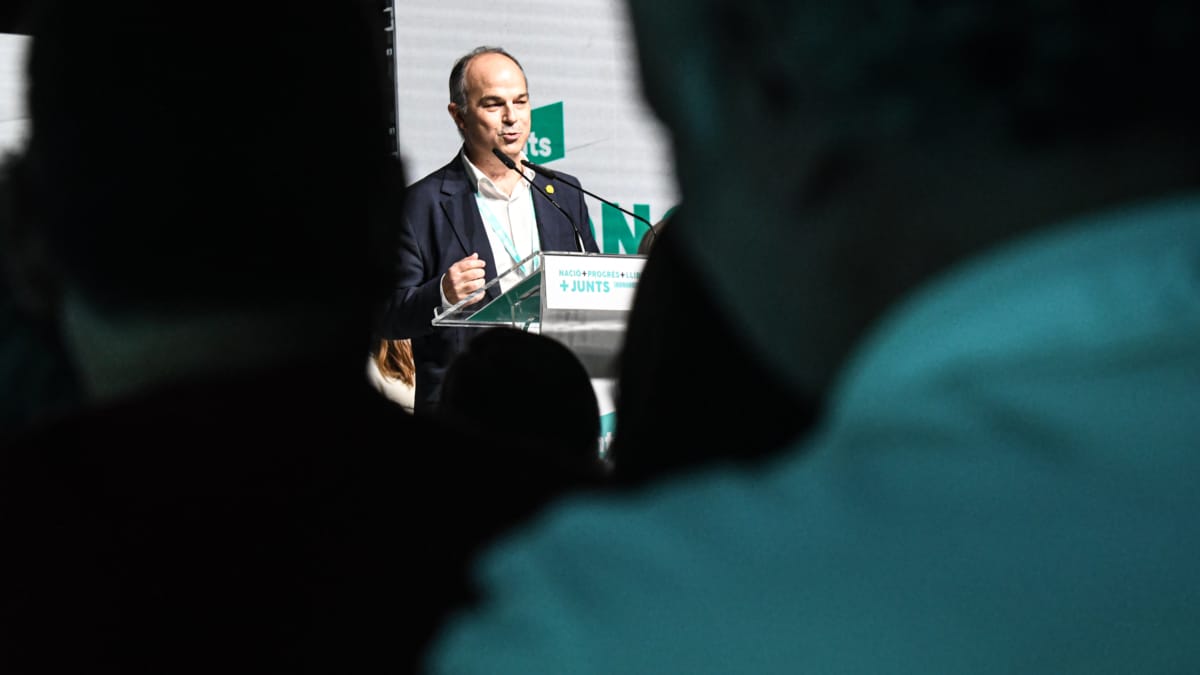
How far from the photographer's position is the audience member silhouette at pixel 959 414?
14.9 inches

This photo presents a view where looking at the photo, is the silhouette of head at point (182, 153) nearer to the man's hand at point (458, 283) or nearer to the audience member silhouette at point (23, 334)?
the audience member silhouette at point (23, 334)

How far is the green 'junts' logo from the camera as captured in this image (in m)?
5.92

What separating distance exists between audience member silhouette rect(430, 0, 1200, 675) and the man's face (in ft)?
12.3

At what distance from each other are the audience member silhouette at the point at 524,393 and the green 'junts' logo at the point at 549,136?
4.59 m

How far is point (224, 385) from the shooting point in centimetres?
69

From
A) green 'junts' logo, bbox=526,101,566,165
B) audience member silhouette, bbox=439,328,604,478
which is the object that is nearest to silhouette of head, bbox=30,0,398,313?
audience member silhouette, bbox=439,328,604,478

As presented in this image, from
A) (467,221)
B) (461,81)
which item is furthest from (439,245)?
(461,81)

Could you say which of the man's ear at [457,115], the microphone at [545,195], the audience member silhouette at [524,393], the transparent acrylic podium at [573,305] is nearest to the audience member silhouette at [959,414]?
the audience member silhouette at [524,393]

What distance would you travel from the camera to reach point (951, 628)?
38cm

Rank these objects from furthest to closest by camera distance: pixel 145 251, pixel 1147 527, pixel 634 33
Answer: pixel 145 251 → pixel 634 33 → pixel 1147 527

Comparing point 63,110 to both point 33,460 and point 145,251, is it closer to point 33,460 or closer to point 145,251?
point 145,251

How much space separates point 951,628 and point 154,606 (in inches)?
14.9

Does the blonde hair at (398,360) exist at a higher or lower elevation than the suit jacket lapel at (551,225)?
lower

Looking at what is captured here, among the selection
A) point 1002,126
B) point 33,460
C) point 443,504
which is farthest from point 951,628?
point 33,460
